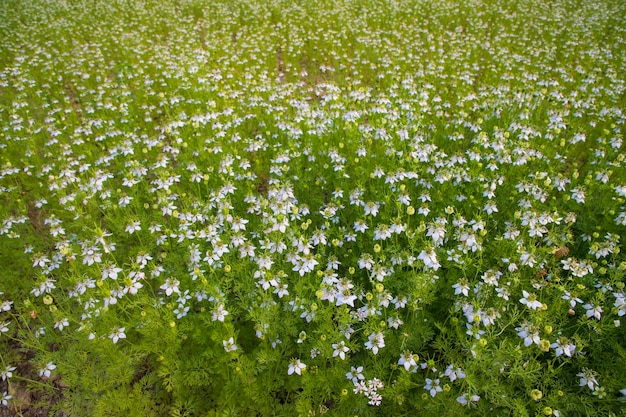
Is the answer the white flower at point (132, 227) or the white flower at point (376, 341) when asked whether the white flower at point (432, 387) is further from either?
the white flower at point (132, 227)

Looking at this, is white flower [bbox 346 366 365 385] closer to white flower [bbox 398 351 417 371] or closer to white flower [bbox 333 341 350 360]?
white flower [bbox 333 341 350 360]

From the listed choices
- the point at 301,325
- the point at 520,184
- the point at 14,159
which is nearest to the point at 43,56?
the point at 14,159

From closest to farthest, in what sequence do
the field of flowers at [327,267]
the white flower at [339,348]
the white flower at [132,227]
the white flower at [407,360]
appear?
the white flower at [407,360], the white flower at [339,348], the field of flowers at [327,267], the white flower at [132,227]

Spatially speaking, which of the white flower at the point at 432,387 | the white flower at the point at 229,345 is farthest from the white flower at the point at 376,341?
the white flower at the point at 229,345

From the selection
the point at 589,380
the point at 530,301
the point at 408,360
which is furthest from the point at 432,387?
the point at 589,380

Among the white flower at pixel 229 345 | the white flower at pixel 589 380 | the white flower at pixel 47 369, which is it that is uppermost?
the white flower at pixel 589 380

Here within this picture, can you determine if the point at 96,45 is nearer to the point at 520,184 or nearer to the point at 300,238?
the point at 300,238

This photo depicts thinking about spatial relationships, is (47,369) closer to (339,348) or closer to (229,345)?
(229,345)

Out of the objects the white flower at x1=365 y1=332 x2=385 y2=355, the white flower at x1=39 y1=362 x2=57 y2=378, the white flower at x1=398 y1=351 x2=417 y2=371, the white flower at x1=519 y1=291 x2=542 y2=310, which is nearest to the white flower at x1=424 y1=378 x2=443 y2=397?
the white flower at x1=398 y1=351 x2=417 y2=371
